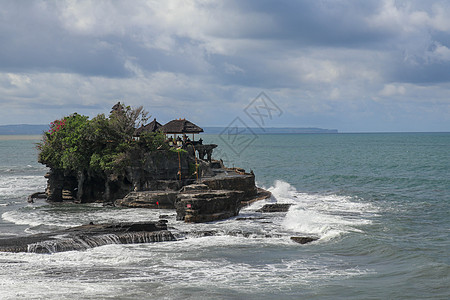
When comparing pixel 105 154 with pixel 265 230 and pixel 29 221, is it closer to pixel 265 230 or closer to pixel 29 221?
pixel 29 221

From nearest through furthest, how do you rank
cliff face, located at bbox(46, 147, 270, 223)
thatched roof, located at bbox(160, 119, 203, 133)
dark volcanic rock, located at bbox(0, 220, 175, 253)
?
dark volcanic rock, located at bbox(0, 220, 175, 253), cliff face, located at bbox(46, 147, 270, 223), thatched roof, located at bbox(160, 119, 203, 133)

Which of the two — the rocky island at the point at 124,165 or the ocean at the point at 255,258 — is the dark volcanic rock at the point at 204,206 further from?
the rocky island at the point at 124,165

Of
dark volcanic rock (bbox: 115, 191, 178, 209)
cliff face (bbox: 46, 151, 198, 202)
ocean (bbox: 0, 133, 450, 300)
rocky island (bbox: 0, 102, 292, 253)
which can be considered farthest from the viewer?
cliff face (bbox: 46, 151, 198, 202)

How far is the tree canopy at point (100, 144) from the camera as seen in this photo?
4375cm

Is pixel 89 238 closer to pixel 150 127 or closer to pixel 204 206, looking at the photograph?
pixel 204 206

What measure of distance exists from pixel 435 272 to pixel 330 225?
34.7 feet

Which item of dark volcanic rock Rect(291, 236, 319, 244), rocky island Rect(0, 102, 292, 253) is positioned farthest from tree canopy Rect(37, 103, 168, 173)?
dark volcanic rock Rect(291, 236, 319, 244)

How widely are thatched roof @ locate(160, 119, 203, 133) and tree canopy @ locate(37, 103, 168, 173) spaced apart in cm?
236

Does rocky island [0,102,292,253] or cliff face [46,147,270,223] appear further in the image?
rocky island [0,102,292,253]

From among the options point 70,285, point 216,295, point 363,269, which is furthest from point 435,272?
point 70,285

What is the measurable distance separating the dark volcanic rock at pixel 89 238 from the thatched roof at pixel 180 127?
16.9 meters

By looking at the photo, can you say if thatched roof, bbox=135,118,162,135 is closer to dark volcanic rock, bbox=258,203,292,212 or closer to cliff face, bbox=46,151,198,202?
cliff face, bbox=46,151,198,202

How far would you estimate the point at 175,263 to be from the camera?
24.0 meters

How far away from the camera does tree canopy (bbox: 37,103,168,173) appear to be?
144 ft
